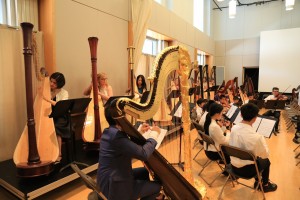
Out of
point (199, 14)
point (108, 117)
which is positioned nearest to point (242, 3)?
point (199, 14)

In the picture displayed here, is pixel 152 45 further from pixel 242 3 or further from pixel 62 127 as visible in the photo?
pixel 242 3

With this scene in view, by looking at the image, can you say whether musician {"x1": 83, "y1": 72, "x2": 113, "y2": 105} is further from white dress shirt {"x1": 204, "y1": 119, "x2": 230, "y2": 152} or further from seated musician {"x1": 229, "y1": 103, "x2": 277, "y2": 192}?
seated musician {"x1": 229, "y1": 103, "x2": 277, "y2": 192}

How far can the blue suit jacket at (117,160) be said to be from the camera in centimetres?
177

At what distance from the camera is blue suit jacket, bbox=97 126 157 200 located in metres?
1.77

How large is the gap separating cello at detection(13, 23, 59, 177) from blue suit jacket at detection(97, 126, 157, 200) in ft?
3.49

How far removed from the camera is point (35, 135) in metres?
2.55

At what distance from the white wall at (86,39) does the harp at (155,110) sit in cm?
276

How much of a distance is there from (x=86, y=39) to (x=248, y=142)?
3.41 m

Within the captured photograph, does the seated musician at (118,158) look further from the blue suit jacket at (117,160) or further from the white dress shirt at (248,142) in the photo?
the white dress shirt at (248,142)

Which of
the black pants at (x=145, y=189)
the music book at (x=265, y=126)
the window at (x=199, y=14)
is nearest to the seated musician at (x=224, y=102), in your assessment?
the music book at (x=265, y=126)

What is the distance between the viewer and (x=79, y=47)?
4.40 m

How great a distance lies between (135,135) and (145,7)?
4.58m

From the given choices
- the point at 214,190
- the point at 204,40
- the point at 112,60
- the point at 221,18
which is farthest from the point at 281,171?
the point at 221,18

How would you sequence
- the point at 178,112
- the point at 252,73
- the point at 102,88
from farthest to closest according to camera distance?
the point at 252,73
the point at 102,88
the point at 178,112
